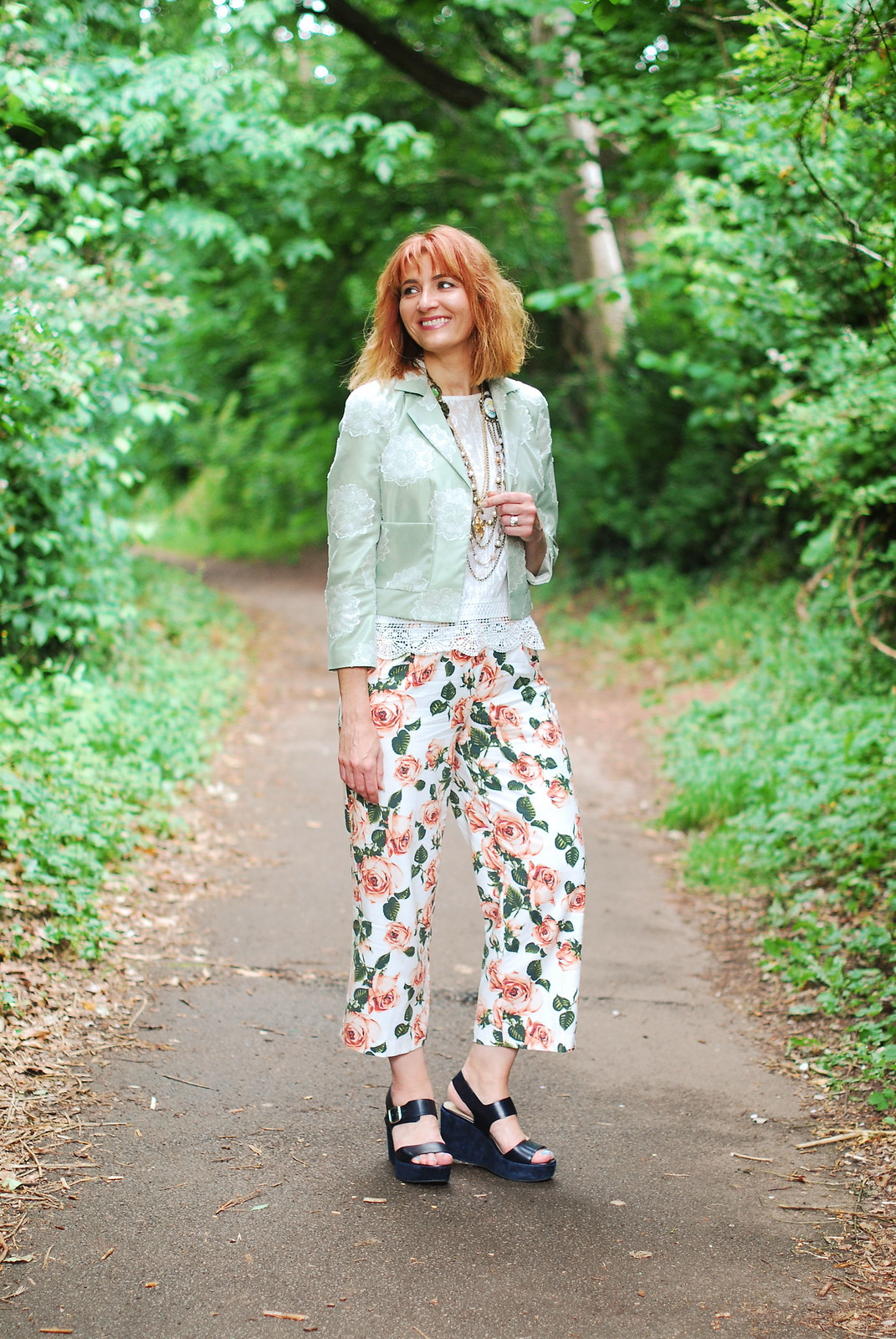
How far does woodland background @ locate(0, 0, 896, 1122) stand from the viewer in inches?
164

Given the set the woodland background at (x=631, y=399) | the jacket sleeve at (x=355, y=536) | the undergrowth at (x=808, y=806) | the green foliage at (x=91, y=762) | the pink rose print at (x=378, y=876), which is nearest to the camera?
the jacket sleeve at (x=355, y=536)

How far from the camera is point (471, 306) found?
278 centimetres

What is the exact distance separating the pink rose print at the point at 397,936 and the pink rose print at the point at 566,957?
36 centimetres

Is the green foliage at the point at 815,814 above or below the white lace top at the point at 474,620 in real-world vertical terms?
below

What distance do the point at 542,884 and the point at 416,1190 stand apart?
2.53 ft

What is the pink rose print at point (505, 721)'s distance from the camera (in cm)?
283

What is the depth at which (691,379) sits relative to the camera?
10.8 meters

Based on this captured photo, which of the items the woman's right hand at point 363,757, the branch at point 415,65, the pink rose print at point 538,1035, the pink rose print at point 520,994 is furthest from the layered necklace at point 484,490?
the branch at point 415,65

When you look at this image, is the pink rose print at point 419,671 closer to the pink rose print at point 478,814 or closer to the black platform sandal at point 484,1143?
the pink rose print at point 478,814

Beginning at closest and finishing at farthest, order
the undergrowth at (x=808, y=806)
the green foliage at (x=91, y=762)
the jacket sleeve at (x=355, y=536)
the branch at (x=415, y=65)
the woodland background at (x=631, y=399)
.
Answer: the jacket sleeve at (x=355, y=536) → the undergrowth at (x=808, y=806) → the green foliage at (x=91, y=762) → the woodland background at (x=631, y=399) → the branch at (x=415, y=65)

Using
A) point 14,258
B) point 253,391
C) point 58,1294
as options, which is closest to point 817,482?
point 14,258

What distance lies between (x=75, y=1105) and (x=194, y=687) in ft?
16.6

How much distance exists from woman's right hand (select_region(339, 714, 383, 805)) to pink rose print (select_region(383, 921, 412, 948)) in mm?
307

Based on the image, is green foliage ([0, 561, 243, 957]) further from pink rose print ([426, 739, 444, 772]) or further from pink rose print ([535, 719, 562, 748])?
pink rose print ([535, 719, 562, 748])
